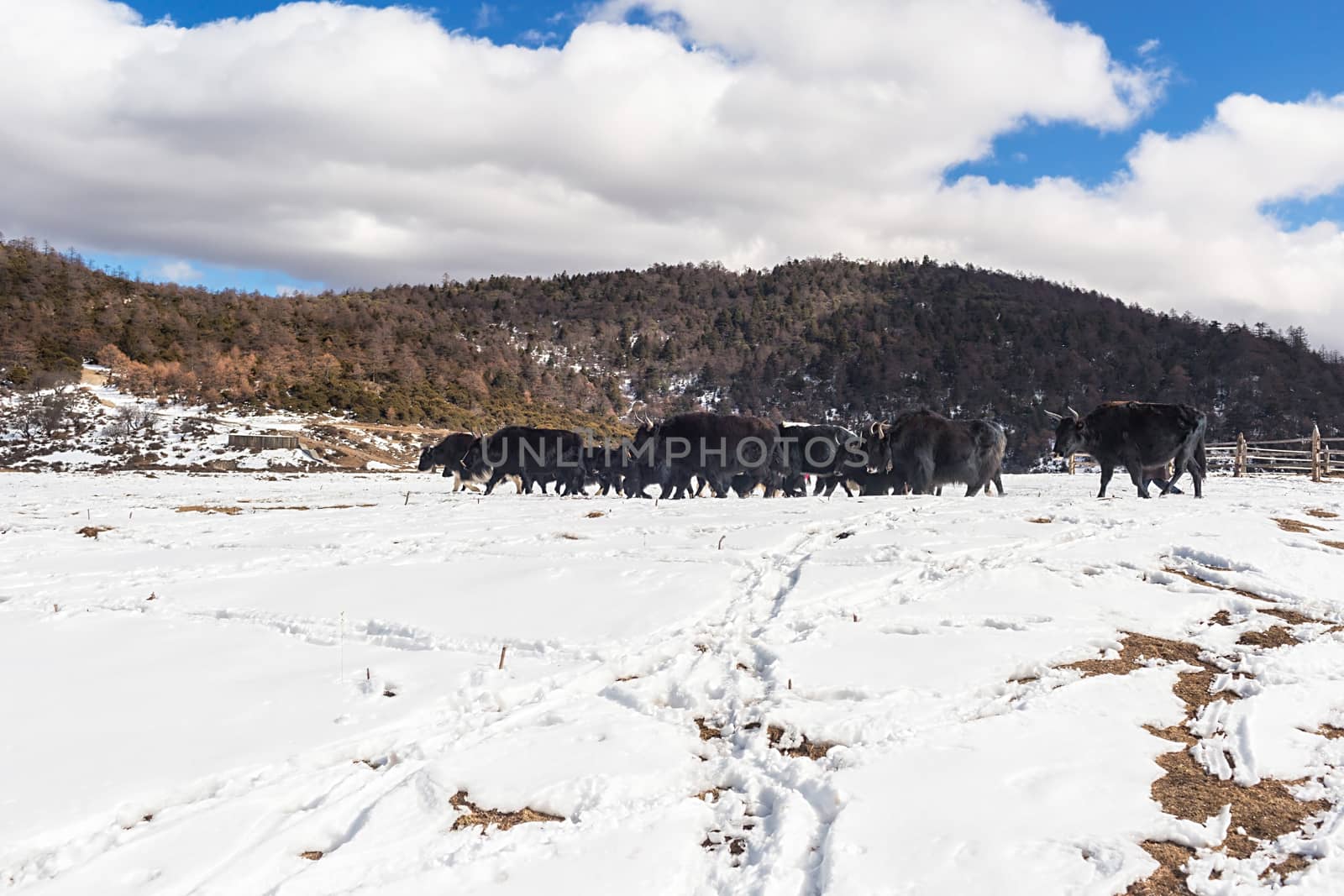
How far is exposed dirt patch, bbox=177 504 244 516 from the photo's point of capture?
41.5 feet

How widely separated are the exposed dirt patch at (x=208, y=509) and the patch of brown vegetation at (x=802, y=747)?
37.2ft

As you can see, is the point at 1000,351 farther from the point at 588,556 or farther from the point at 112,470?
the point at 588,556

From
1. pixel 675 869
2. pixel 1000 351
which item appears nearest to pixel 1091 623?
pixel 675 869

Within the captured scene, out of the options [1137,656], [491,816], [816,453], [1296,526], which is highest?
[816,453]

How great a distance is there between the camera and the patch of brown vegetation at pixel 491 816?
277 cm

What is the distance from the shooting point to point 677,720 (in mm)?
3715

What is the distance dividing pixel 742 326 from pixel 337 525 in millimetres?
104804

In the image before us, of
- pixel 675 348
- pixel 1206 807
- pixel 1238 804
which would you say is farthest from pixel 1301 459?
pixel 675 348

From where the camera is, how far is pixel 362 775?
309 centimetres

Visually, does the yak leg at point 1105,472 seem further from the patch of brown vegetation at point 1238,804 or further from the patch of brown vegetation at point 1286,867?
the patch of brown vegetation at point 1286,867

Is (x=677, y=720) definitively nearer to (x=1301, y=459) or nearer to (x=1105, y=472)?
(x=1105, y=472)

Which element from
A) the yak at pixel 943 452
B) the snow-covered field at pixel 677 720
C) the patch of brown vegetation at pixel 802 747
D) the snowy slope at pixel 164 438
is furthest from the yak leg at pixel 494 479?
the patch of brown vegetation at pixel 802 747

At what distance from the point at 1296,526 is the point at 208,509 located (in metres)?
15.0

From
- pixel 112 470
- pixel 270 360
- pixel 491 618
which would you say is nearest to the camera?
pixel 491 618
